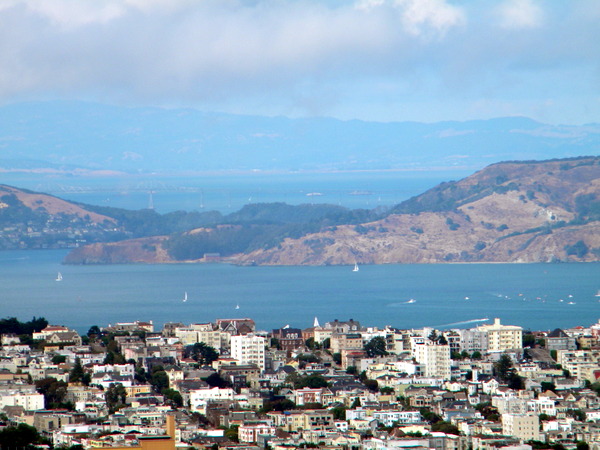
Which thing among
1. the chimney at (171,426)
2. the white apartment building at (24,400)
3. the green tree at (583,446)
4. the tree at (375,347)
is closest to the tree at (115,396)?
the white apartment building at (24,400)

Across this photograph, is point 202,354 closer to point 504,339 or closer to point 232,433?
point 504,339

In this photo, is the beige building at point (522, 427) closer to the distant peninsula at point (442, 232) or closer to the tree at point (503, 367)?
the tree at point (503, 367)

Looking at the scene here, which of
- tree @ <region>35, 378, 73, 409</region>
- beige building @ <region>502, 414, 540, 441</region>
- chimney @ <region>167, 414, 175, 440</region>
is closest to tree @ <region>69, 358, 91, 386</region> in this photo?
tree @ <region>35, 378, 73, 409</region>

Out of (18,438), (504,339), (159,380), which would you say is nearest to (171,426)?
(18,438)

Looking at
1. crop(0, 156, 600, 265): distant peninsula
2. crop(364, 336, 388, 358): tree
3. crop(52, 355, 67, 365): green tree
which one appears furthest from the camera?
crop(0, 156, 600, 265): distant peninsula

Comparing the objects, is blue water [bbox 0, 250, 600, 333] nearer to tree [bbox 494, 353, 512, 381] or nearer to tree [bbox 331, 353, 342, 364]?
tree [bbox 331, 353, 342, 364]
